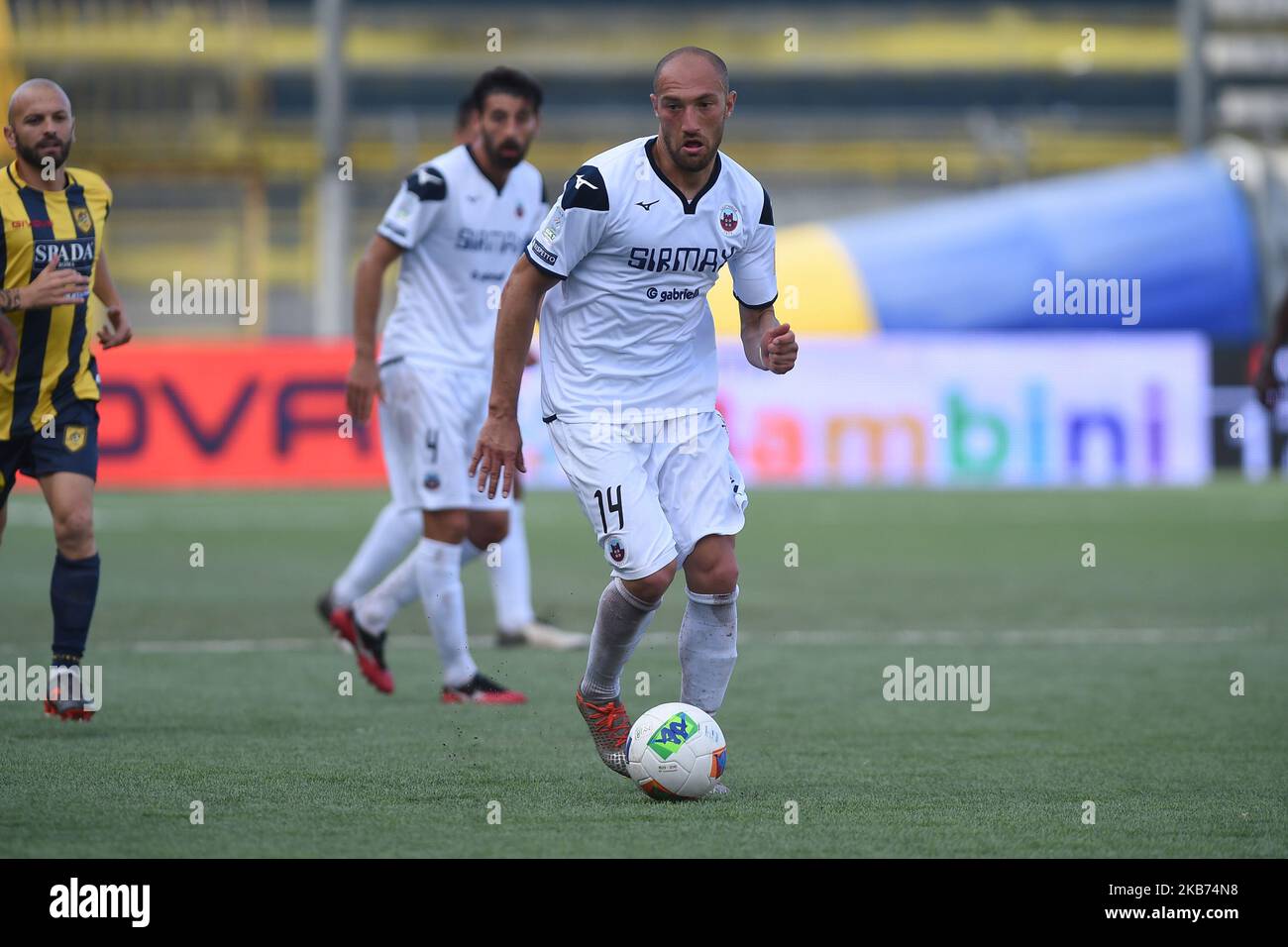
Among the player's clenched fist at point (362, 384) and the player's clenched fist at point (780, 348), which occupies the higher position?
the player's clenched fist at point (362, 384)

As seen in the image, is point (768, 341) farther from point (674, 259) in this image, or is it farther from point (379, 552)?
point (379, 552)

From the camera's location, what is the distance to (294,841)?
15.6ft

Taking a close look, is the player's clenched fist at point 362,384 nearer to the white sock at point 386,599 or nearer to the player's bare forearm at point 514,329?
the white sock at point 386,599

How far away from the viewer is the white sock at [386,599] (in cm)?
780

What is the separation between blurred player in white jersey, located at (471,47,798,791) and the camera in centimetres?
554

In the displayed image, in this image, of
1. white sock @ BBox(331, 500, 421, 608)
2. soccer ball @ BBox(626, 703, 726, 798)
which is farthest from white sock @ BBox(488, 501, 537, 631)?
soccer ball @ BBox(626, 703, 726, 798)

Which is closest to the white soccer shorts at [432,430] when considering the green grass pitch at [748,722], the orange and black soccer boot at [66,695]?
the green grass pitch at [748,722]

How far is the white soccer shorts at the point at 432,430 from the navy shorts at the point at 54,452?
4.32 feet

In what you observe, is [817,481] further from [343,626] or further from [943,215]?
[343,626]

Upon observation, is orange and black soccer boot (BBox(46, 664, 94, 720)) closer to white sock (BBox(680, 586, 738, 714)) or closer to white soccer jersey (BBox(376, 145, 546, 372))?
white soccer jersey (BBox(376, 145, 546, 372))

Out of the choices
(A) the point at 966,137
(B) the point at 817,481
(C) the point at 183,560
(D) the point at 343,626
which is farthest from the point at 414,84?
(D) the point at 343,626

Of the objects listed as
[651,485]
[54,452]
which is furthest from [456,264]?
[651,485]

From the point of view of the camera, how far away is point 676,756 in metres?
5.44
